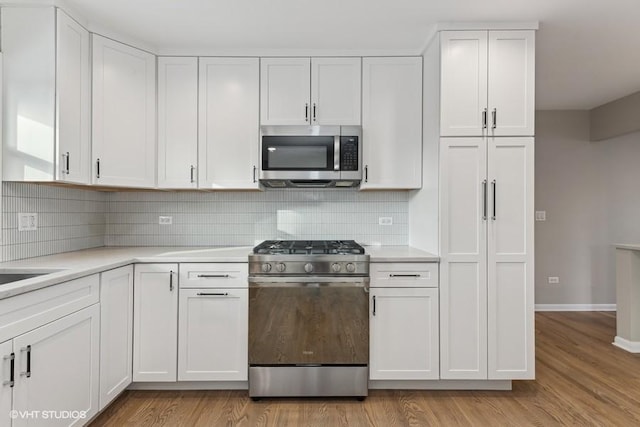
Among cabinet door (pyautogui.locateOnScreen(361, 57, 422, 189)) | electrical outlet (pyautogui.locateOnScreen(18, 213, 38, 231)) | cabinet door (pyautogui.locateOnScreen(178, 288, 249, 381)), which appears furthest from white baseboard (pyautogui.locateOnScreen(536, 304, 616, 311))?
electrical outlet (pyautogui.locateOnScreen(18, 213, 38, 231))

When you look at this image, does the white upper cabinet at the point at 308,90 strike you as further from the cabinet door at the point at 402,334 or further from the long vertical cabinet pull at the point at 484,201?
the cabinet door at the point at 402,334

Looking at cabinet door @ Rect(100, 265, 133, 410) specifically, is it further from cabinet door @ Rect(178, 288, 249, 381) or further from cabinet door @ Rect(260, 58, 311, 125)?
cabinet door @ Rect(260, 58, 311, 125)

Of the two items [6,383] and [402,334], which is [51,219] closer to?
[6,383]

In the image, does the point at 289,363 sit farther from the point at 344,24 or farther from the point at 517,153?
the point at 344,24

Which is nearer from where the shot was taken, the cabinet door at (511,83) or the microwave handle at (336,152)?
the cabinet door at (511,83)

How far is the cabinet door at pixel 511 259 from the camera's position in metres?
2.49

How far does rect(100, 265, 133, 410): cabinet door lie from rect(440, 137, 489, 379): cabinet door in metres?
2.03

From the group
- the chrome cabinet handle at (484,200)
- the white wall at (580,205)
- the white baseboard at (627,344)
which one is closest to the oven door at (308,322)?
the chrome cabinet handle at (484,200)

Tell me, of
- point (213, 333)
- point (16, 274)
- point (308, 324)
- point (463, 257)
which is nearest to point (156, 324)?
point (213, 333)

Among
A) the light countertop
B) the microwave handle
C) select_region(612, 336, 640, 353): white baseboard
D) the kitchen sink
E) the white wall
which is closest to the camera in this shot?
the light countertop

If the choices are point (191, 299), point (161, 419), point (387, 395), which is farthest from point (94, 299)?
point (387, 395)

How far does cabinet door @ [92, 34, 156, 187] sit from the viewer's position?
2525 mm

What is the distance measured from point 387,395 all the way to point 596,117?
421cm

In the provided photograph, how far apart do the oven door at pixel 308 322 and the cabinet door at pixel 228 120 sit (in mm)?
915
